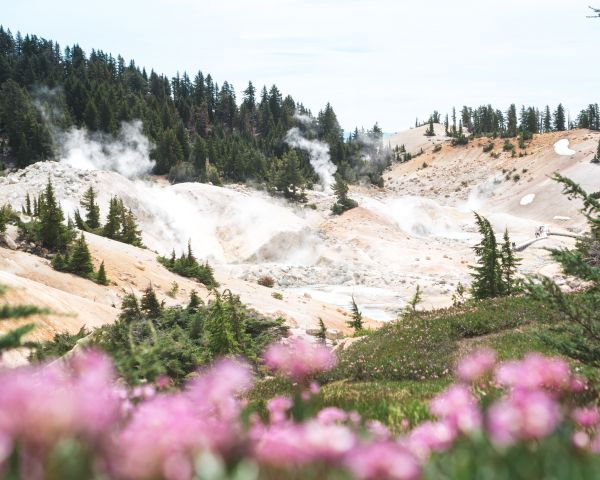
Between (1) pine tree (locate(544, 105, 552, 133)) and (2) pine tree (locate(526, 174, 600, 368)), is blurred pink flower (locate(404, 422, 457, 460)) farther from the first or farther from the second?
(1) pine tree (locate(544, 105, 552, 133))

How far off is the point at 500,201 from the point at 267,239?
216 ft

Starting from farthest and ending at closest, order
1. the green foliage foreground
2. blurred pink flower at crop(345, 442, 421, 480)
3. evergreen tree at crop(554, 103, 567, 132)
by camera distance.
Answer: evergreen tree at crop(554, 103, 567, 132) < the green foliage foreground < blurred pink flower at crop(345, 442, 421, 480)

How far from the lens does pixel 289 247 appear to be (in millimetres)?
57156

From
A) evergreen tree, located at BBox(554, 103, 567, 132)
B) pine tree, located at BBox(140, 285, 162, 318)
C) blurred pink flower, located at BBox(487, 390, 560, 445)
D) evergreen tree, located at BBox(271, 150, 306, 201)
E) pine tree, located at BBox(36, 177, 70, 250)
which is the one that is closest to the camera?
blurred pink flower, located at BBox(487, 390, 560, 445)

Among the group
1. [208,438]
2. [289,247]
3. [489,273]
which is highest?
[208,438]

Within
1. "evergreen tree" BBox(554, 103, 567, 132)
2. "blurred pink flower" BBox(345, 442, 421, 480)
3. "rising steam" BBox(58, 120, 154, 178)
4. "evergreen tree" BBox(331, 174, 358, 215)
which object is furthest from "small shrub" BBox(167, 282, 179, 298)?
"evergreen tree" BBox(554, 103, 567, 132)

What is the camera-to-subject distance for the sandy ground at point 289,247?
27.8 m

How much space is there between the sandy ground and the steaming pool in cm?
9

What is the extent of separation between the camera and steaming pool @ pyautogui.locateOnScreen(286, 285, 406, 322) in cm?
3872

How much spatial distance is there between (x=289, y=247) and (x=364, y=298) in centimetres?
1600

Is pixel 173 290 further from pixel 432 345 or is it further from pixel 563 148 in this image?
pixel 563 148

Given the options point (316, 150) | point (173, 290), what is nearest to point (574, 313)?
point (173, 290)

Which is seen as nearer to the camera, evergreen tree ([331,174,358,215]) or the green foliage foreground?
the green foliage foreground

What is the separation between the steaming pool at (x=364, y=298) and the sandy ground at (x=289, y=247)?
0.09m
